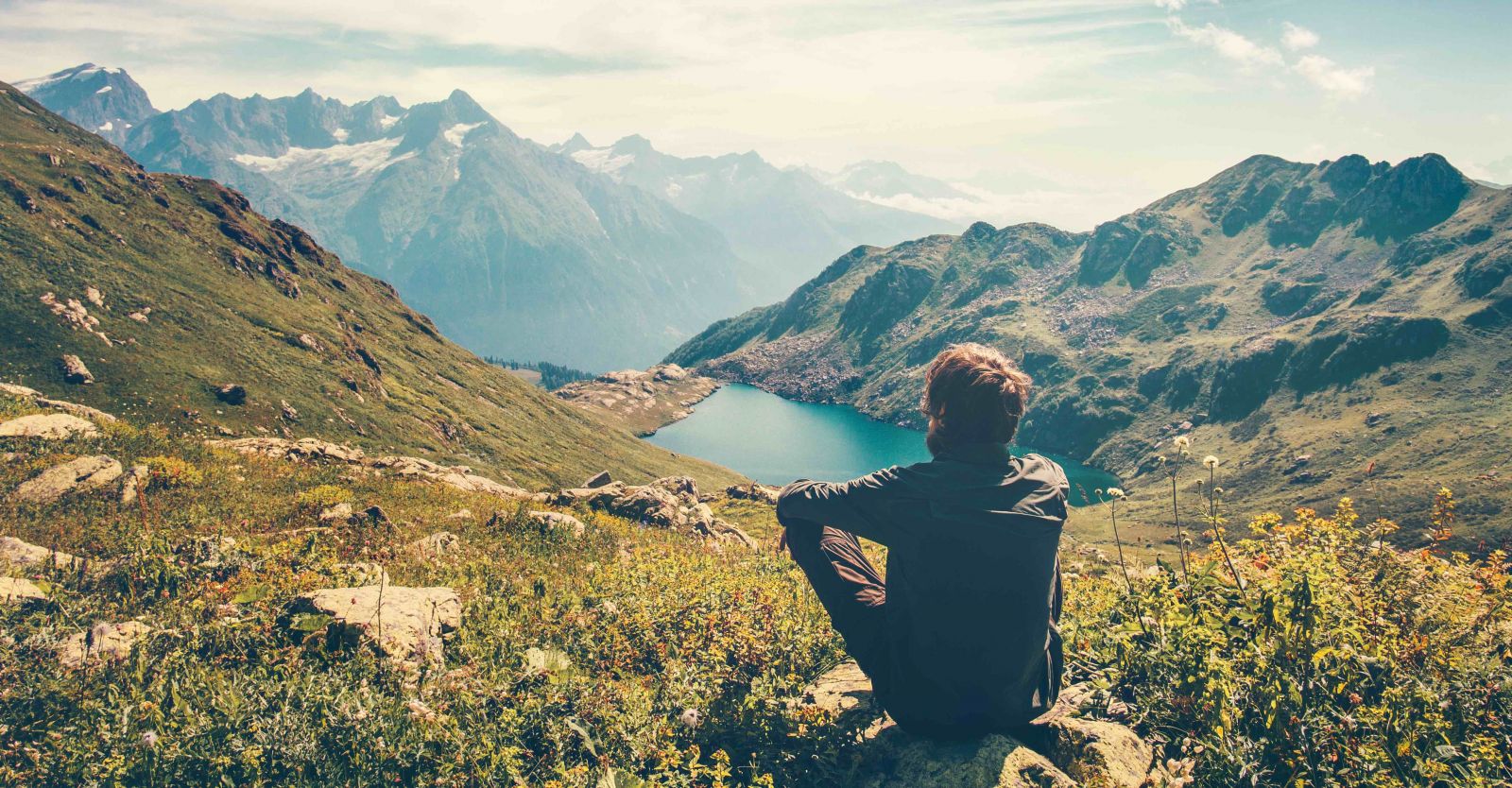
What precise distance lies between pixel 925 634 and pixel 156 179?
149623 mm

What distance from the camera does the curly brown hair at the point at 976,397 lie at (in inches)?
262

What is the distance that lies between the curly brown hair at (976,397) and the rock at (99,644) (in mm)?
9504

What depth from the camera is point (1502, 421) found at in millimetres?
162500

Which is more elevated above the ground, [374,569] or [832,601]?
[832,601]

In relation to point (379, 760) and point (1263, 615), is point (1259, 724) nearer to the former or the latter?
point (1263, 615)

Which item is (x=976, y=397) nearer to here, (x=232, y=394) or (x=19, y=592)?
(x=19, y=592)

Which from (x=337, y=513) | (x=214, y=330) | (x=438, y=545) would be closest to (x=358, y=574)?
(x=438, y=545)

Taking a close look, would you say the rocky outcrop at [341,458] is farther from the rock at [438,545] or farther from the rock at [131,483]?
the rock at [438,545]

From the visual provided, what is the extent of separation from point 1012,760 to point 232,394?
89.4 metres

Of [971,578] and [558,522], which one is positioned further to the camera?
[558,522]

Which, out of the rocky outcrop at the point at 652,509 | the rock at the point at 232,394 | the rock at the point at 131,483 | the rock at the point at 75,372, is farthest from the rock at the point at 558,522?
the rock at the point at 232,394

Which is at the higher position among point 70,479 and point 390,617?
point 390,617

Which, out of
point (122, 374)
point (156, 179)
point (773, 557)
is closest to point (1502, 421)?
point (773, 557)

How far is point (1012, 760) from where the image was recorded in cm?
631
